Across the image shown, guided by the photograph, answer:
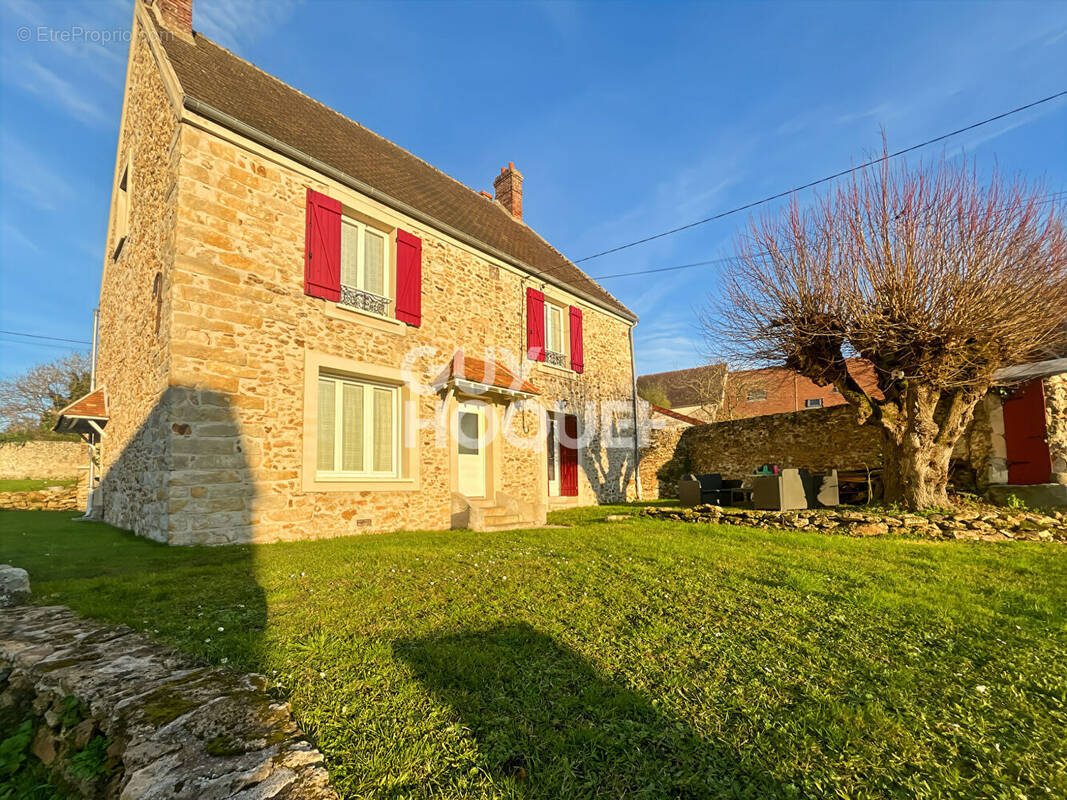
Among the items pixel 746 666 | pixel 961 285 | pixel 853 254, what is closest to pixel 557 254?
pixel 853 254

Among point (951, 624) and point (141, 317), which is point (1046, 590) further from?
point (141, 317)

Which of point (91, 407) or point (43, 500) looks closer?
point (91, 407)

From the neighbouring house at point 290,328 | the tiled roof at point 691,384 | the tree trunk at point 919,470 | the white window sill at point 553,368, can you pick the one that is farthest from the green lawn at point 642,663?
the tiled roof at point 691,384

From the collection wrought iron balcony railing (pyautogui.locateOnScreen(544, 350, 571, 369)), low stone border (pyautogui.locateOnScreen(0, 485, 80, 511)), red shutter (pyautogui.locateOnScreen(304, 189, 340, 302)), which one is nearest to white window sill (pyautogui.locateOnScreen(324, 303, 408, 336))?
red shutter (pyautogui.locateOnScreen(304, 189, 340, 302))

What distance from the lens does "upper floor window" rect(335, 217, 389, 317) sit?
328 inches

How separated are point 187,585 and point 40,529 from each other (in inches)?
272

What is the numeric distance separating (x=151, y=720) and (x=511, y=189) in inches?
621

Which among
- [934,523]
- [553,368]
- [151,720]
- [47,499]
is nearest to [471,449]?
[553,368]

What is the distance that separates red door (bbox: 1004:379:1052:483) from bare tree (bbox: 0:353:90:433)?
35119mm

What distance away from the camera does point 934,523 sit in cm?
718

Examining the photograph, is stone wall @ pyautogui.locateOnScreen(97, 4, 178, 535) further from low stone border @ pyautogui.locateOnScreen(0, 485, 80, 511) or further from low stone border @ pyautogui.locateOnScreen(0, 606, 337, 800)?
low stone border @ pyautogui.locateOnScreen(0, 485, 80, 511)

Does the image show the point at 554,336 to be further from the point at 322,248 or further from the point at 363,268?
the point at 322,248

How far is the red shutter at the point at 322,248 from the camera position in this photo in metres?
7.66

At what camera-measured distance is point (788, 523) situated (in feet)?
25.6
